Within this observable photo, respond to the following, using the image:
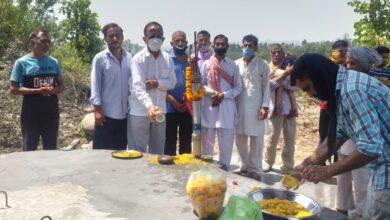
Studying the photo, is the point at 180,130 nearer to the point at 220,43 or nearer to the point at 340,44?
the point at 220,43

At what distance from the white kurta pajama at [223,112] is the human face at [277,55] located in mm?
691

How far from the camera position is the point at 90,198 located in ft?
8.55

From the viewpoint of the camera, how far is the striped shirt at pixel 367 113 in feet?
6.18

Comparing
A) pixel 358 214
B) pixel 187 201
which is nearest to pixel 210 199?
pixel 187 201

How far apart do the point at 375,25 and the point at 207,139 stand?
12.3 ft

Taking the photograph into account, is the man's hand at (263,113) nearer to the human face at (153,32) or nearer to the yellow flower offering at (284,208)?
the human face at (153,32)

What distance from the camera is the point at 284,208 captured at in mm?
2189

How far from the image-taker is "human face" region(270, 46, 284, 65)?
5387 millimetres

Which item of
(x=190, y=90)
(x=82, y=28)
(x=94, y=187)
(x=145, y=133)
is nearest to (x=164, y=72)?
(x=145, y=133)

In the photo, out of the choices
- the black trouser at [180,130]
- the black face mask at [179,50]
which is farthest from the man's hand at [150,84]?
the black face mask at [179,50]

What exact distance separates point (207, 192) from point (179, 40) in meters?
3.20

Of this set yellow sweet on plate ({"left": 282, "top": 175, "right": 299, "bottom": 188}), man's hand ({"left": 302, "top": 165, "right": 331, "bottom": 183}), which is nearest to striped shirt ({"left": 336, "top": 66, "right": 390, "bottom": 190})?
man's hand ({"left": 302, "top": 165, "right": 331, "bottom": 183})

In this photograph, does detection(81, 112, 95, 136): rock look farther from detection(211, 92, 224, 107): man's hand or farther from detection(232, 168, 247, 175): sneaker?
detection(211, 92, 224, 107): man's hand

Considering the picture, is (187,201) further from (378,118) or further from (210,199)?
(378,118)
